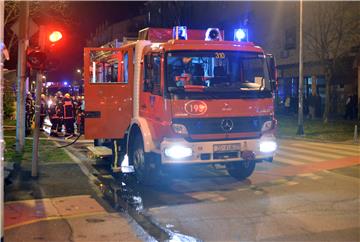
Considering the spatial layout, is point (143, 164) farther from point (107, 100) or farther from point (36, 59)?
point (36, 59)

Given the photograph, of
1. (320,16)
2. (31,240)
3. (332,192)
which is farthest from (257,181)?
(320,16)

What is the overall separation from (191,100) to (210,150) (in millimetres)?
971

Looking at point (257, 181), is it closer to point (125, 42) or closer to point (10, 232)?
point (125, 42)

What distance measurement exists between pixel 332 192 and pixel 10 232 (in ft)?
18.7

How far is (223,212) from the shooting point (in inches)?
309

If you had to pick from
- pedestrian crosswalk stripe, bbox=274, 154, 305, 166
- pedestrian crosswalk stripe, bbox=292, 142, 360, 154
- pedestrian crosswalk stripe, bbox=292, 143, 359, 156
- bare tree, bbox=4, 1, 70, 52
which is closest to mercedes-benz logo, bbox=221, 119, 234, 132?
pedestrian crosswalk stripe, bbox=274, 154, 305, 166

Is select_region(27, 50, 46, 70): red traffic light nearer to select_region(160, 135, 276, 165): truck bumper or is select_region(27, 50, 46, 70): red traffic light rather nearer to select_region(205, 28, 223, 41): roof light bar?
select_region(160, 135, 276, 165): truck bumper

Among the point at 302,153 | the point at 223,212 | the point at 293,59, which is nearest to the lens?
the point at 223,212

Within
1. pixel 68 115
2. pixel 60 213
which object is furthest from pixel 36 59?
pixel 68 115

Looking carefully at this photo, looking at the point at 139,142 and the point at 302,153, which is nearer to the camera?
the point at 139,142

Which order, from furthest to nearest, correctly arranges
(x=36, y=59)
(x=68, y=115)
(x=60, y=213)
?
1. (x=68, y=115)
2. (x=36, y=59)
3. (x=60, y=213)

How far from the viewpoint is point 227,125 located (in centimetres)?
922

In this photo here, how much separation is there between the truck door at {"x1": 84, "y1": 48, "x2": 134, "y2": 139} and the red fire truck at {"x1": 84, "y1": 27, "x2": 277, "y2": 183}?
2 centimetres

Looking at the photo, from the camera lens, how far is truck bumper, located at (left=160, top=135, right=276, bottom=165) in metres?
8.97
